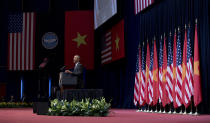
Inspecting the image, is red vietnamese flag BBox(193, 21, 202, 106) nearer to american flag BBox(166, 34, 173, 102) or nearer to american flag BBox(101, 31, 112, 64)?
american flag BBox(166, 34, 173, 102)

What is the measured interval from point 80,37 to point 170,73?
808 cm

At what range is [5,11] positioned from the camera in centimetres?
1936

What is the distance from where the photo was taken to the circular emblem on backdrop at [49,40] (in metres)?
18.3

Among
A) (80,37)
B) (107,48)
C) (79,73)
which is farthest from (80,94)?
(80,37)

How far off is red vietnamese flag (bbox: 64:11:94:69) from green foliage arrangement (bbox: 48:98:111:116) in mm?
8948

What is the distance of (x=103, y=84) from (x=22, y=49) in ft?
13.6

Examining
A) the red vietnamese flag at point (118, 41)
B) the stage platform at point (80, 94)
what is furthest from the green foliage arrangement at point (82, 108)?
the red vietnamese flag at point (118, 41)

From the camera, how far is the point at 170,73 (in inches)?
380

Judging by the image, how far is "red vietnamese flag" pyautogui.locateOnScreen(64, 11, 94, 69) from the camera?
1694cm

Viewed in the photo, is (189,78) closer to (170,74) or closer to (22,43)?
(170,74)

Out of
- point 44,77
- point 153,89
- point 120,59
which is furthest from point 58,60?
point 153,89

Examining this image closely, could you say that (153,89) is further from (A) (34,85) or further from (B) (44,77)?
(A) (34,85)

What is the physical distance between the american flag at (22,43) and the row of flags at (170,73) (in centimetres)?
700

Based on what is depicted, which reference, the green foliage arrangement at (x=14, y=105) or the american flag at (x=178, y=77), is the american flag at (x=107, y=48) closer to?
the green foliage arrangement at (x=14, y=105)
